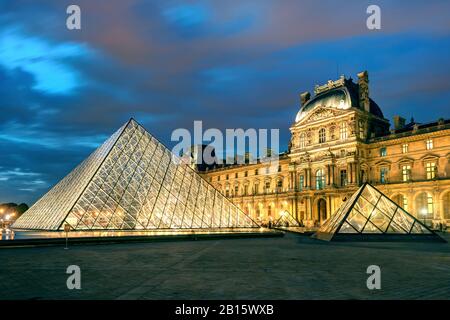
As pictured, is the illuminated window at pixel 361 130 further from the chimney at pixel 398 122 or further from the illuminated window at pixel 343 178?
the chimney at pixel 398 122

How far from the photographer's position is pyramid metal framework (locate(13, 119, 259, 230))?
21.3m

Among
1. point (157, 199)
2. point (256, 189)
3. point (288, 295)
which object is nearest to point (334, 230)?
point (157, 199)

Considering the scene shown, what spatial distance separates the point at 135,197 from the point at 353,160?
30.0 meters

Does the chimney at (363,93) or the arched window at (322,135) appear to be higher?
the chimney at (363,93)

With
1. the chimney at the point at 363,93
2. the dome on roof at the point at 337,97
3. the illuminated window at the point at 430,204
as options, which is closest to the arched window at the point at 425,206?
the illuminated window at the point at 430,204

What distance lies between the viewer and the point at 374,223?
69.2 feet

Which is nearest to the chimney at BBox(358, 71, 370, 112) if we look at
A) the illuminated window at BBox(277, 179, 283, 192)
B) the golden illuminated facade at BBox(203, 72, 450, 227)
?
the golden illuminated facade at BBox(203, 72, 450, 227)

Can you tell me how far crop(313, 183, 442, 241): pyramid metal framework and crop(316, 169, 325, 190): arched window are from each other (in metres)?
26.7

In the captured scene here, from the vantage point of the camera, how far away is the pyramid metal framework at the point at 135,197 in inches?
839

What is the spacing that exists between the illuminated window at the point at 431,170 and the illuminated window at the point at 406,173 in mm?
1957

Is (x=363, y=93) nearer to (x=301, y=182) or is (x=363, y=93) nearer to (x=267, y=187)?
(x=301, y=182)

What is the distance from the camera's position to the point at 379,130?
166ft

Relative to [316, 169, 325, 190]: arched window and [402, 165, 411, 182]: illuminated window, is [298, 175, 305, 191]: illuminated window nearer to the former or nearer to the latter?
[316, 169, 325, 190]: arched window
